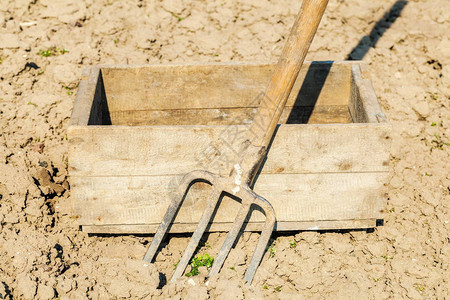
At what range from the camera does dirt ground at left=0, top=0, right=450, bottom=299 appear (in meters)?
3.06

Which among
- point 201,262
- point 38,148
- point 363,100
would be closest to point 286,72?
point 363,100

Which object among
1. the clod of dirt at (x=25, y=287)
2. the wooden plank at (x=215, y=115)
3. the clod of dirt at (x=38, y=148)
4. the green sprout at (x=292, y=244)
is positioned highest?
the wooden plank at (x=215, y=115)

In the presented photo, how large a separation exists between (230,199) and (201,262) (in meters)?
0.38

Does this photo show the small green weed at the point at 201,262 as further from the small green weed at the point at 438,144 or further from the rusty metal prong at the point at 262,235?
the small green weed at the point at 438,144

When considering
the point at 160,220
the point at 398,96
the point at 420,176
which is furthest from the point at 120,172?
the point at 398,96

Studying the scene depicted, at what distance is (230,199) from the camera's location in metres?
3.19

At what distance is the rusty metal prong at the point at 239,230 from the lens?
3012 mm

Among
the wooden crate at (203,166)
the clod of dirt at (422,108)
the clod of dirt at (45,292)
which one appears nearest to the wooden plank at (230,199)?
the wooden crate at (203,166)

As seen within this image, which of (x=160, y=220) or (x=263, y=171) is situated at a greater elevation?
(x=263, y=171)

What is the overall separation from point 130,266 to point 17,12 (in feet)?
8.50

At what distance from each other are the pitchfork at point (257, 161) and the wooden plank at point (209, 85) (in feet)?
→ 2.29

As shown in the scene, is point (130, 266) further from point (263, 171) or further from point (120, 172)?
point (263, 171)

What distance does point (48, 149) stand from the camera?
3820mm


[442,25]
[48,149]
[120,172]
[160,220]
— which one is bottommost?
[48,149]
